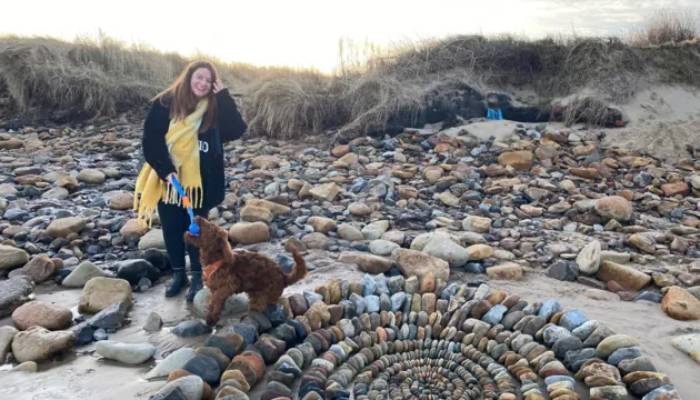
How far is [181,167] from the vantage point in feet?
14.2

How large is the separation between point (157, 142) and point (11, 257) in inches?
78.0

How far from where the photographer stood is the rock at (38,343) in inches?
144

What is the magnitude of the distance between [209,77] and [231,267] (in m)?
1.42

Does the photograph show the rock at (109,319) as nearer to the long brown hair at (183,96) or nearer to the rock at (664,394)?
the long brown hair at (183,96)

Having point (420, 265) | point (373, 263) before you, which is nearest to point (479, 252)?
point (420, 265)

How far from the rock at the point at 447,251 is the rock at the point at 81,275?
2.87m

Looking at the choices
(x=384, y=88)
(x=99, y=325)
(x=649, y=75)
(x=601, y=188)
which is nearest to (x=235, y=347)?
(x=99, y=325)

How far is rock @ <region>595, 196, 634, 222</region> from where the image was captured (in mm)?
6305

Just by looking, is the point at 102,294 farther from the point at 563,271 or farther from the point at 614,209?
the point at 614,209

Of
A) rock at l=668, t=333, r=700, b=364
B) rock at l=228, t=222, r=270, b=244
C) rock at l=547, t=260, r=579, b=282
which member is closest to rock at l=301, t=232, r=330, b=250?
rock at l=228, t=222, r=270, b=244

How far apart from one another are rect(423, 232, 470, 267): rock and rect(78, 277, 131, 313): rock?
8.44ft

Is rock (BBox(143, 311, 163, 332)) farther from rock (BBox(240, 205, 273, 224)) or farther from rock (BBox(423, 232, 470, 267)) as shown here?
rock (BBox(423, 232, 470, 267))

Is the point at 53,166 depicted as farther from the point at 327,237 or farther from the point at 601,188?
the point at 601,188

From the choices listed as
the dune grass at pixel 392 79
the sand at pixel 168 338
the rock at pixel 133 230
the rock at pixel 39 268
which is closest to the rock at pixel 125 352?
the sand at pixel 168 338
